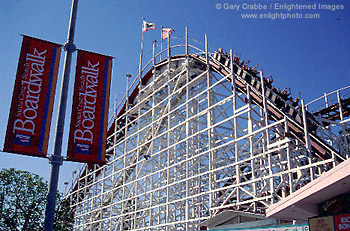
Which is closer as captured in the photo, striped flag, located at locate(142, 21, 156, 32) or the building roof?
the building roof

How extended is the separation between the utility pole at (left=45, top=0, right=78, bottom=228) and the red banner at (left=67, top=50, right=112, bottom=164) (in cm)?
163

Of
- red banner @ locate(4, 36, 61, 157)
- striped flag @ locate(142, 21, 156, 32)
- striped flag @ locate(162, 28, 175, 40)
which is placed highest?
striped flag @ locate(142, 21, 156, 32)

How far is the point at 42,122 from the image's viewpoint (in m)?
10.7

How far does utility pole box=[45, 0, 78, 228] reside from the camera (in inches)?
337

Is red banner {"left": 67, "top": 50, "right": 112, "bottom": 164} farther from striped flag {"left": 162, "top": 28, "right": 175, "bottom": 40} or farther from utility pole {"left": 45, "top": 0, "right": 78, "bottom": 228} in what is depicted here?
striped flag {"left": 162, "top": 28, "right": 175, "bottom": 40}

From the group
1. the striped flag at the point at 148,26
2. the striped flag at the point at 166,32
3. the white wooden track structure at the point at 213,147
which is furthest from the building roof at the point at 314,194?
the striped flag at the point at 148,26

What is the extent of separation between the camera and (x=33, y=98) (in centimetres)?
1112

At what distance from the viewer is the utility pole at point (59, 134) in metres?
8.57

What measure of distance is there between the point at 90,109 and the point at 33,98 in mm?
1776

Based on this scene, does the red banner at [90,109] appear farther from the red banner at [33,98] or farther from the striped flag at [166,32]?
the striped flag at [166,32]

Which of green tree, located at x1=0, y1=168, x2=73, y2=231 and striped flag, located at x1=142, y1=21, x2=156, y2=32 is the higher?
striped flag, located at x1=142, y1=21, x2=156, y2=32

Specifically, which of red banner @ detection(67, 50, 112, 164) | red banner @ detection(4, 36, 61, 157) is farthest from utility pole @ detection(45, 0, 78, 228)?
red banner @ detection(67, 50, 112, 164)

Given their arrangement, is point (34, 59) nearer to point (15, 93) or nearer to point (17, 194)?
point (15, 93)

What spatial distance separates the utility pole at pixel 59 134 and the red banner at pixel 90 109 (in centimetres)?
163
